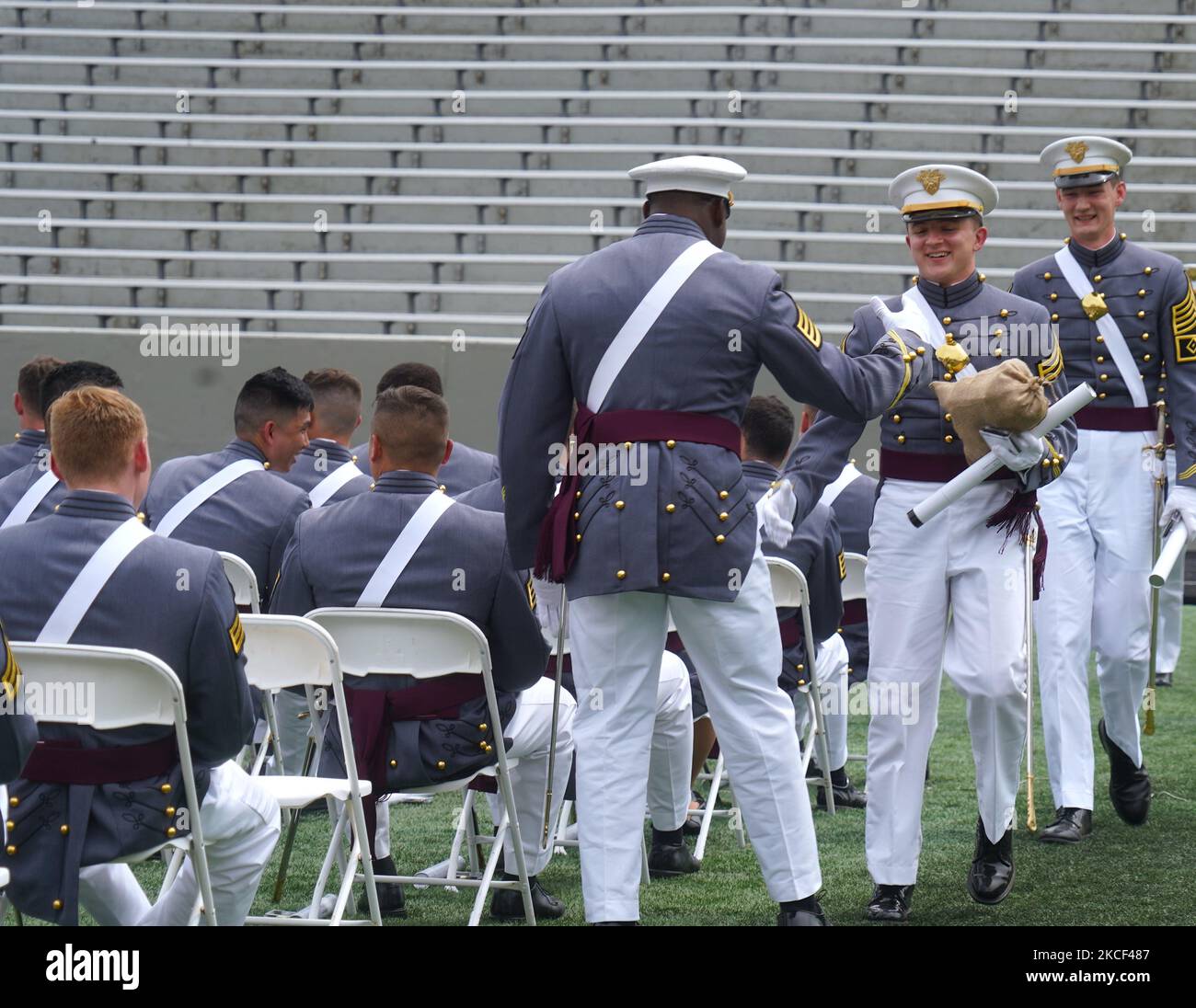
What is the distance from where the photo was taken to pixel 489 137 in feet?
53.2

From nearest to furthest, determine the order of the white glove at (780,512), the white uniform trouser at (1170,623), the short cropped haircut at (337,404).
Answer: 1. the white glove at (780,512)
2. the short cropped haircut at (337,404)
3. the white uniform trouser at (1170,623)

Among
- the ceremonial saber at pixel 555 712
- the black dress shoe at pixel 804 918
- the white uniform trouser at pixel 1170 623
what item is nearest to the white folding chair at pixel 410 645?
the ceremonial saber at pixel 555 712

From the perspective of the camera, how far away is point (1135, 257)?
572cm

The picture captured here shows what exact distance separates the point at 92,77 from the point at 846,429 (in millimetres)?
13950

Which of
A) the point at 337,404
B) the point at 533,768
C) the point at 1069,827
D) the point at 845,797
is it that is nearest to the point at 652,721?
the point at 533,768

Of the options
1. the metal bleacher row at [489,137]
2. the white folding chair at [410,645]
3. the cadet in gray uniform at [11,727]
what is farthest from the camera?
the metal bleacher row at [489,137]

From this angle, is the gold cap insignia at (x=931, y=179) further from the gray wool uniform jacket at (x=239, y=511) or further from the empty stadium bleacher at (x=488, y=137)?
the empty stadium bleacher at (x=488, y=137)

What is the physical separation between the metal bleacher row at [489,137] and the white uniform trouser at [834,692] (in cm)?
786

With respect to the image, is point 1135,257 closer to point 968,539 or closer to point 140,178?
point 968,539

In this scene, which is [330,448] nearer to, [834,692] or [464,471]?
[464,471]

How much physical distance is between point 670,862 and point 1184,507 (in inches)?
74.6

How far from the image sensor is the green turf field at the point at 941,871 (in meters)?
4.73

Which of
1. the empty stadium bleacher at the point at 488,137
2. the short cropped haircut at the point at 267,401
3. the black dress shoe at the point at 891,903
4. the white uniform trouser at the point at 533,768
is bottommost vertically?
the black dress shoe at the point at 891,903
